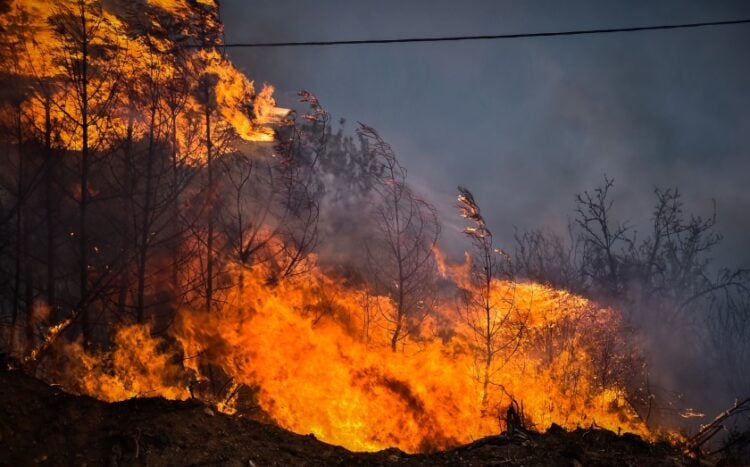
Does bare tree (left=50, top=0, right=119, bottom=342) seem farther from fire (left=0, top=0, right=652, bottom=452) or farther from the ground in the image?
the ground

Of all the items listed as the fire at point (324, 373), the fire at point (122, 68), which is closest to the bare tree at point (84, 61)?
the fire at point (122, 68)

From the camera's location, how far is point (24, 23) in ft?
30.7

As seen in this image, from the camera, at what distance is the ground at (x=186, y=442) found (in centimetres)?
434

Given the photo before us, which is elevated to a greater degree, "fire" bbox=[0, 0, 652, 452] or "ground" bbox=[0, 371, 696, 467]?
"fire" bbox=[0, 0, 652, 452]

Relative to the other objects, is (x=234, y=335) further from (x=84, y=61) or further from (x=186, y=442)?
(x=84, y=61)

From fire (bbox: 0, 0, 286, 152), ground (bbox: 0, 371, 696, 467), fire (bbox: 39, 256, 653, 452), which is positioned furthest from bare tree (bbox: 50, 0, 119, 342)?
ground (bbox: 0, 371, 696, 467)

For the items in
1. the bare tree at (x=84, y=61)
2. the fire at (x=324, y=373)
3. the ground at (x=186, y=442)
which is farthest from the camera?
the fire at (x=324, y=373)

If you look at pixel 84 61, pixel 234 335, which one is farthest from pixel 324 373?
pixel 84 61

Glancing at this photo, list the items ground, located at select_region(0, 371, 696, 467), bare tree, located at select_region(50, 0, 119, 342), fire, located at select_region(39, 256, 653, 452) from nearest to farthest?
ground, located at select_region(0, 371, 696, 467) < bare tree, located at select_region(50, 0, 119, 342) < fire, located at select_region(39, 256, 653, 452)

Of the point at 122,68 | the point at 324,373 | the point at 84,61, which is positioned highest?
the point at 122,68

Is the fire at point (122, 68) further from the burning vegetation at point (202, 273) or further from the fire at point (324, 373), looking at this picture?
the fire at point (324, 373)

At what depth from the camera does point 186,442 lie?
466 cm

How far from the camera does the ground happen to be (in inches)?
171

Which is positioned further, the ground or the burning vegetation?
the burning vegetation
